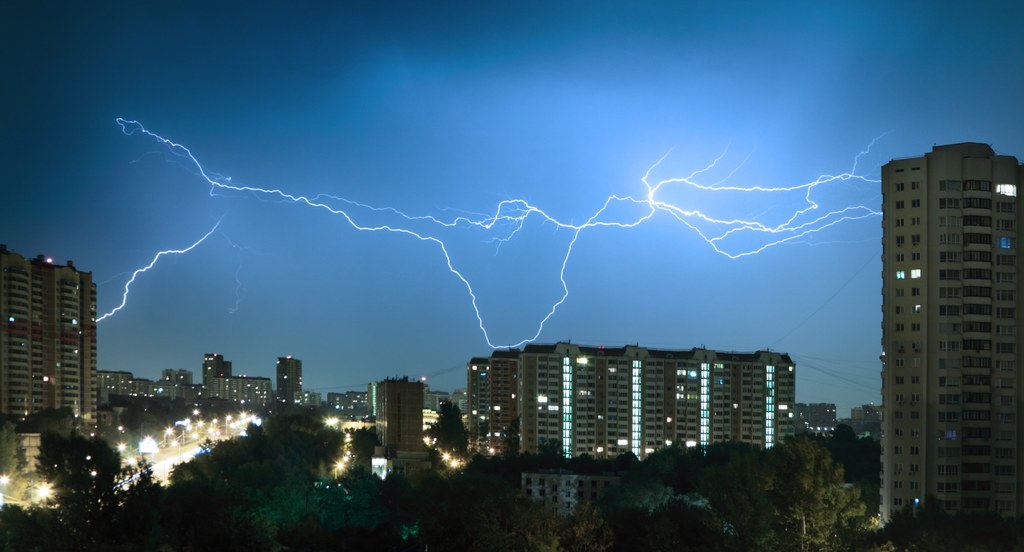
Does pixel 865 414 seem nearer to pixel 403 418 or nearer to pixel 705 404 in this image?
pixel 705 404

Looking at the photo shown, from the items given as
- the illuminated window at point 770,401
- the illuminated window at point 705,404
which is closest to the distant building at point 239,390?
the illuminated window at point 705,404

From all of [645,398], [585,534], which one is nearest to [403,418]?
[645,398]

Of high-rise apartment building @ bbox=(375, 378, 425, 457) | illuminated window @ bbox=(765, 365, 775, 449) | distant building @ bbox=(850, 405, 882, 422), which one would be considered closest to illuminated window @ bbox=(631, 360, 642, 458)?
illuminated window @ bbox=(765, 365, 775, 449)

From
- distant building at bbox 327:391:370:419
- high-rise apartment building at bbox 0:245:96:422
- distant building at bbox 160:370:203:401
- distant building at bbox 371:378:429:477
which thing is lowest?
distant building at bbox 327:391:370:419

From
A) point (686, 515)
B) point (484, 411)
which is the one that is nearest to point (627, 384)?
point (484, 411)

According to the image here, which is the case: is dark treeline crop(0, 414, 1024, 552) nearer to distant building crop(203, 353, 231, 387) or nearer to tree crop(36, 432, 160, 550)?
tree crop(36, 432, 160, 550)

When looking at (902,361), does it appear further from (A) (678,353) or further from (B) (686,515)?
(A) (678,353)

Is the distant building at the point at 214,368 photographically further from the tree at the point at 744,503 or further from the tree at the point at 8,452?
the tree at the point at 744,503
